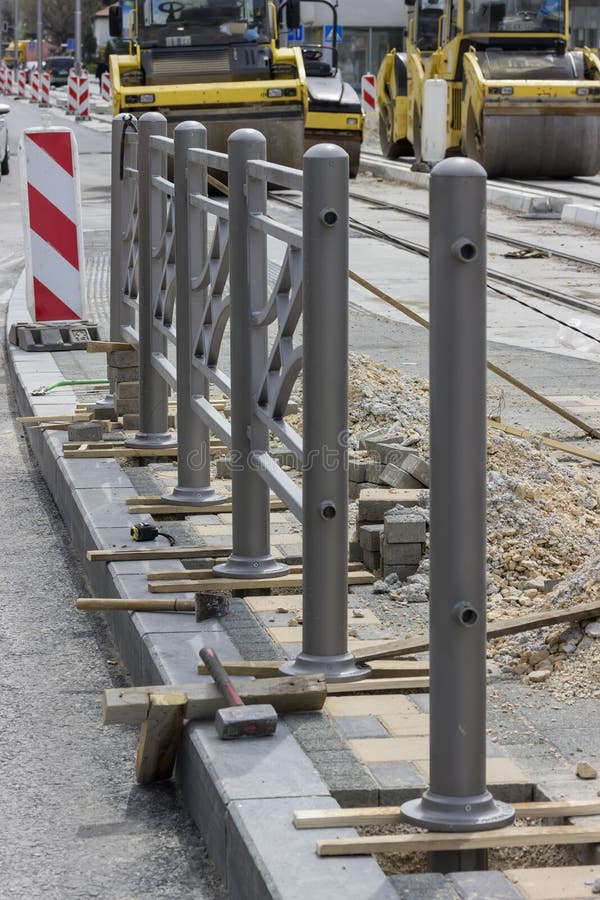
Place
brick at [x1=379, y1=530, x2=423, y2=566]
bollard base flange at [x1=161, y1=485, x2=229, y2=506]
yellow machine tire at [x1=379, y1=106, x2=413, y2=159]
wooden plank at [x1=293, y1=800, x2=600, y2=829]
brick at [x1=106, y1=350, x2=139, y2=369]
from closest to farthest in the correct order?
wooden plank at [x1=293, y1=800, x2=600, y2=829]
brick at [x1=379, y1=530, x2=423, y2=566]
bollard base flange at [x1=161, y1=485, x2=229, y2=506]
brick at [x1=106, y1=350, x2=139, y2=369]
yellow machine tire at [x1=379, y1=106, x2=413, y2=159]

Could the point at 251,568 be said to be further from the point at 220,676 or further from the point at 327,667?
the point at 220,676

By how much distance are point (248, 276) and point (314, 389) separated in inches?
37.4

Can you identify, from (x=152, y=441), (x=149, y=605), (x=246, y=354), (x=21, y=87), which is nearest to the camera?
(x=149, y=605)

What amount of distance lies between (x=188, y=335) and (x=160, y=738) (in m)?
2.36

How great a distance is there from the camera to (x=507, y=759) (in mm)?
3510

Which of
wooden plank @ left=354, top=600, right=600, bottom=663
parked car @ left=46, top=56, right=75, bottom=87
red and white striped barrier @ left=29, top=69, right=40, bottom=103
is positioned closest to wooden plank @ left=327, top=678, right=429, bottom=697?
wooden plank @ left=354, top=600, right=600, bottom=663

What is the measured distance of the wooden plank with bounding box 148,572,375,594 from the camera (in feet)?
15.8

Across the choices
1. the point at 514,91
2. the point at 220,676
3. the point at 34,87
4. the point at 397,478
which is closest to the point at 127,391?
the point at 397,478

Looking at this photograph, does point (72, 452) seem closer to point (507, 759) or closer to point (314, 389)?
point (314, 389)

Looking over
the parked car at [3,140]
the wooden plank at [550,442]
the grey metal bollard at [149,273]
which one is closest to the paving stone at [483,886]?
the grey metal bollard at [149,273]

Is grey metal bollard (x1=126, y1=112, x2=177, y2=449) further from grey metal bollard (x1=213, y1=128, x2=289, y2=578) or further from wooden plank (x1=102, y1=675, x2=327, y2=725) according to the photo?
wooden plank (x1=102, y1=675, x2=327, y2=725)

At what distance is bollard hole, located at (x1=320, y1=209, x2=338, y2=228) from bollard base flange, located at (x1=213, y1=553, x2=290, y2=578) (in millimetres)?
1434

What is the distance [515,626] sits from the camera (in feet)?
13.8

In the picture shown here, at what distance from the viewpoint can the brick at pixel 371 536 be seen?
5.21 m
